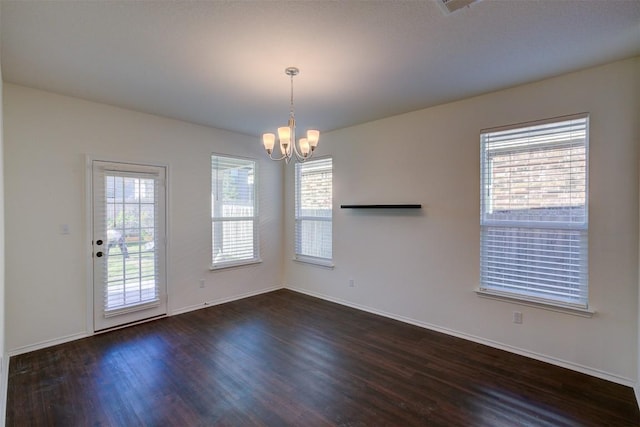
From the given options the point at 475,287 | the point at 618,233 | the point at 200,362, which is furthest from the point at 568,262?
the point at 200,362

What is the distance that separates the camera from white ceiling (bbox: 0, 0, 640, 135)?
6.25 ft

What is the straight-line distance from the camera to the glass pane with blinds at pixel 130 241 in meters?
3.65

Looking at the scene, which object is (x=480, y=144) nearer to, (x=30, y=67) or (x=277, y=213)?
(x=277, y=213)

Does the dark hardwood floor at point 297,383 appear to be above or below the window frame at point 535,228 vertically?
below

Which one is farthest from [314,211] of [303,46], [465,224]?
[303,46]

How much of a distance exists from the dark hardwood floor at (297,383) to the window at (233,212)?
142cm

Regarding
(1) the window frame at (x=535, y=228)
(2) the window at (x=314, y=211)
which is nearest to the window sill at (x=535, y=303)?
(1) the window frame at (x=535, y=228)

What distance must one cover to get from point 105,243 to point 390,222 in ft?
11.6

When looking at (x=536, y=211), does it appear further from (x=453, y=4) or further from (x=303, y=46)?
(x=303, y=46)

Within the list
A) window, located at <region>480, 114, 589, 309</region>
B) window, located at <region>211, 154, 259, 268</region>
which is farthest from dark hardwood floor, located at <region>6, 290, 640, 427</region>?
window, located at <region>211, 154, 259, 268</region>

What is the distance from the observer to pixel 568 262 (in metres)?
2.81

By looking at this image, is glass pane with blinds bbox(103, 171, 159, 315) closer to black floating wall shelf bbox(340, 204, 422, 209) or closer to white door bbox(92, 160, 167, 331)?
white door bbox(92, 160, 167, 331)

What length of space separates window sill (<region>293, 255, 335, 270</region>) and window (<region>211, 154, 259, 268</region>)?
2.48ft

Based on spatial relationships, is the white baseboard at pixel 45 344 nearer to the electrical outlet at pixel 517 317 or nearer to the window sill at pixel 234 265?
the window sill at pixel 234 265
